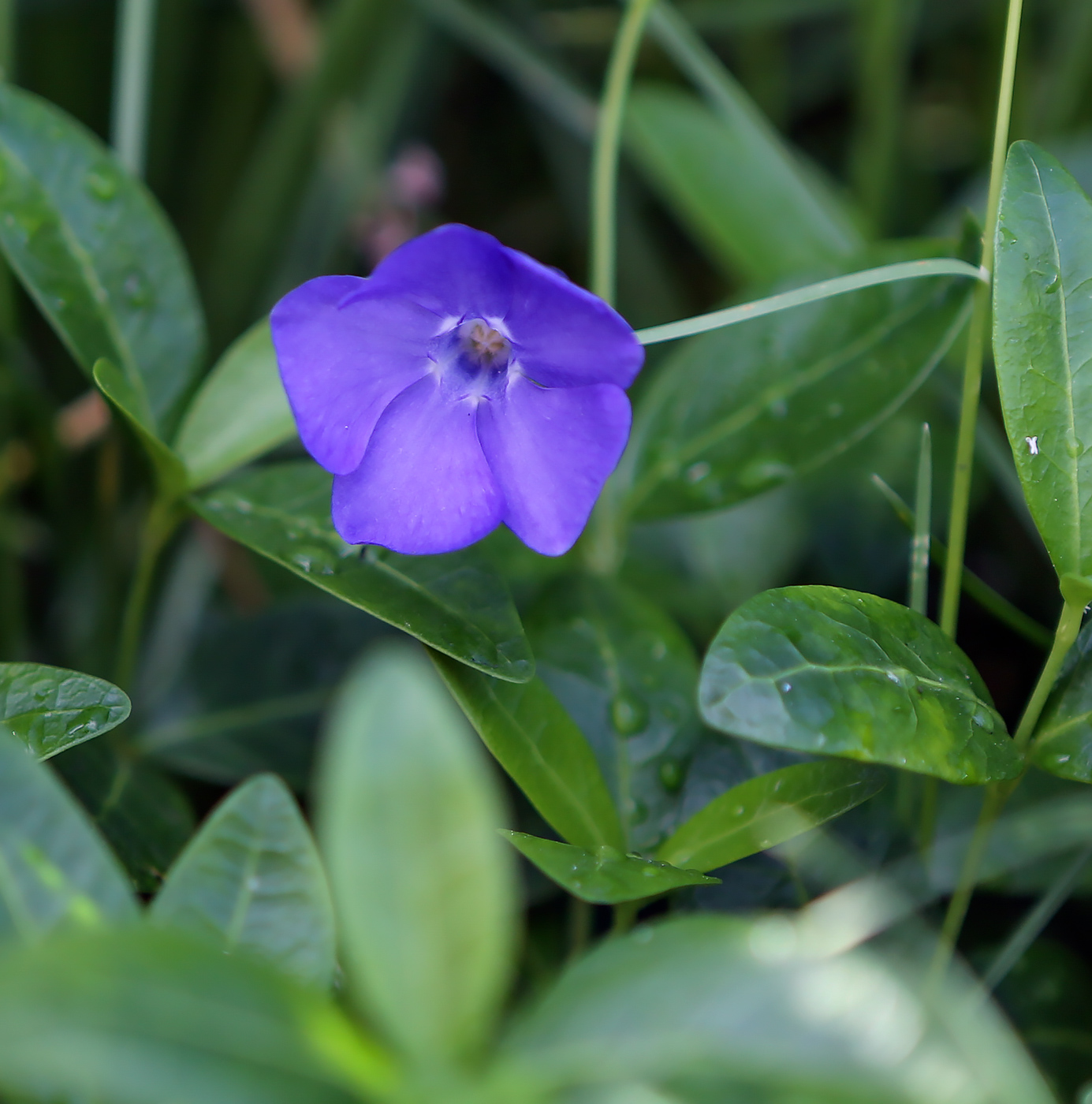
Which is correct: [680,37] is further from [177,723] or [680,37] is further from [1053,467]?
[177,723]

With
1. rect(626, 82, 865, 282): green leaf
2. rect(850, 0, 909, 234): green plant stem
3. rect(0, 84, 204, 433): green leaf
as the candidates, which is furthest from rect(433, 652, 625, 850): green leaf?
rect(850, 0, 909, 234): green plant stem

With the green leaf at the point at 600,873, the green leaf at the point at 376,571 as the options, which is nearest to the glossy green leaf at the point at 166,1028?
the green leaf at the point at 600,873

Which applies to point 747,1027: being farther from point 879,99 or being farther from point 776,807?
point 879,99

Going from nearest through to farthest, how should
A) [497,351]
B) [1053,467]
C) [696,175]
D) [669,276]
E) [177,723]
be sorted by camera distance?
[1053,467] → [497,351] → [177,723] → [696,175] → [669,276]

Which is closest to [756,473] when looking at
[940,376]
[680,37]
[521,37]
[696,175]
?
[940,376]

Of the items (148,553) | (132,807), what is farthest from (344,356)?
(132,807)

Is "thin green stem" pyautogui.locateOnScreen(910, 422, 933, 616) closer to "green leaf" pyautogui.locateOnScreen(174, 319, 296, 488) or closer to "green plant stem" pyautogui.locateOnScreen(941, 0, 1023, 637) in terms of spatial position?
"green plant stem" pyautogui.locateOnScreen(941, 0, 1023, 637)

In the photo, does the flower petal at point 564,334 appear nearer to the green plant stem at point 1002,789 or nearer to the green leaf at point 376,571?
the green leaf at point 376,571
